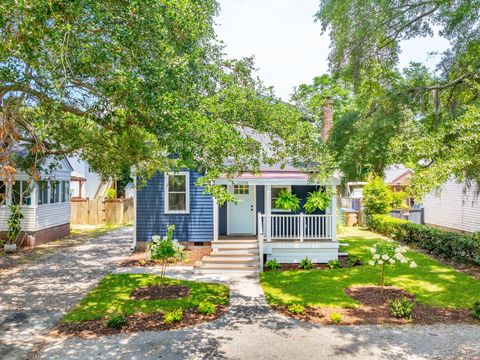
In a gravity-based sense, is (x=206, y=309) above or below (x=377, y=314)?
above

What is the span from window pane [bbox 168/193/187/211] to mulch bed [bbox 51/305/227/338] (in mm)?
6785

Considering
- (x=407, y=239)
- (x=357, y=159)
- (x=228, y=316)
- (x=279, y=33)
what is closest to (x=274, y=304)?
(x=228, y=316)

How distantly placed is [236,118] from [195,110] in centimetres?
126

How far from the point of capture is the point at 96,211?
2458 cm

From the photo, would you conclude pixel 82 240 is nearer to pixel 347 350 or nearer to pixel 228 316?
pixel 228 316

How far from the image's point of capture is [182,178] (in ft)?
46.6

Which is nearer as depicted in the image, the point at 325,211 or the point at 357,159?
the point at 357,159

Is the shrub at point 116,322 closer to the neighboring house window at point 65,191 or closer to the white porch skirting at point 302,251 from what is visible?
the white porch skirting at point 302,251

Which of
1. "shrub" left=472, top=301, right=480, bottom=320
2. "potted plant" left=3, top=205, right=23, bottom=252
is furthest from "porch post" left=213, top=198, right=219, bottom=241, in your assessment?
"shrub" left=472, top=301, right=480, bottom=320

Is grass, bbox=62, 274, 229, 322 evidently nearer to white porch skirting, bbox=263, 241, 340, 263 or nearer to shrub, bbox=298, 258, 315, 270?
white porch skirting, bbox=263, 241, 340, 263

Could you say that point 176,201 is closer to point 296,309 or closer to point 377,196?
point 296,309

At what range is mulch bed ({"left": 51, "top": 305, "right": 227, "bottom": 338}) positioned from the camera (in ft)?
22.3

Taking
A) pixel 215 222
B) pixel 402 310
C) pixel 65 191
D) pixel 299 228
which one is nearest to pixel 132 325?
pixel 402 310

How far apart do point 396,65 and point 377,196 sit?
385 inches
